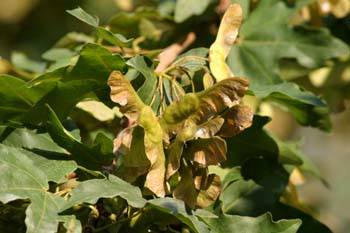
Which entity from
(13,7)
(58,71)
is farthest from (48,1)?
(58,71)

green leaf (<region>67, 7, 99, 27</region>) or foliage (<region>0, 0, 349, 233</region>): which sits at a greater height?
green leaf (<region>67, 7, 99, 27</region>)

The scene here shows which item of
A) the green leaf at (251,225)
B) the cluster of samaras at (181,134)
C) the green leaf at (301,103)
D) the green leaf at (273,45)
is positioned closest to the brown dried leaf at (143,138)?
the cluster of samaras at (181,134)

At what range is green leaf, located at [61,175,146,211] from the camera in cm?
95

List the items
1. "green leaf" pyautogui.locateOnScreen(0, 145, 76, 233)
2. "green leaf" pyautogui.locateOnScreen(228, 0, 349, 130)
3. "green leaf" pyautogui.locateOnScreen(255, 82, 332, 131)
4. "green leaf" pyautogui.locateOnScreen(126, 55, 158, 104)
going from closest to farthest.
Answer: "green leaf" pyautogui.locateOnScreen(0, 145, 76, 233) < "green leaf" pyautogui.locateOnScreen(126, 55, 158, 104) < "green leaf" pyautogui.locateOnScreen(255, 82, 332, 131) < "green leaf" pyautogui.locateOnScreen(228, 0, 349, 130)

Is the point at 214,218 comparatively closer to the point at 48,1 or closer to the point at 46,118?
the point at 46,118

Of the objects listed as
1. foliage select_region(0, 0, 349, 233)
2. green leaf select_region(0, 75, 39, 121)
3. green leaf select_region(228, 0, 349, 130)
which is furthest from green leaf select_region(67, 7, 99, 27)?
green leaf select_region(228, 0, 349, 130)

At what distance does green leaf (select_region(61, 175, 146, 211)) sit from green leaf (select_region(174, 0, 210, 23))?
22.9 inches

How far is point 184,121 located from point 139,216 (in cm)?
13

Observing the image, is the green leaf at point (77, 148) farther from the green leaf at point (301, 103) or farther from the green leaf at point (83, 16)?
the green leaf at point (301, 103)

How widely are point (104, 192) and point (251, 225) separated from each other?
196 mm

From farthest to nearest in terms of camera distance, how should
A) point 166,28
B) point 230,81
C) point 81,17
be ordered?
point 166,28 → point 81,17 → point 230,81

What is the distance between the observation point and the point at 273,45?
59.6 inches

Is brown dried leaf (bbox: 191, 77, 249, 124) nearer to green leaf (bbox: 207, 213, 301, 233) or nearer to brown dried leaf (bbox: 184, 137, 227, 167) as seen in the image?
brown dried leaf (bbox: 184, 137, 227, 167)

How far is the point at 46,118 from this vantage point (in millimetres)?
1138
